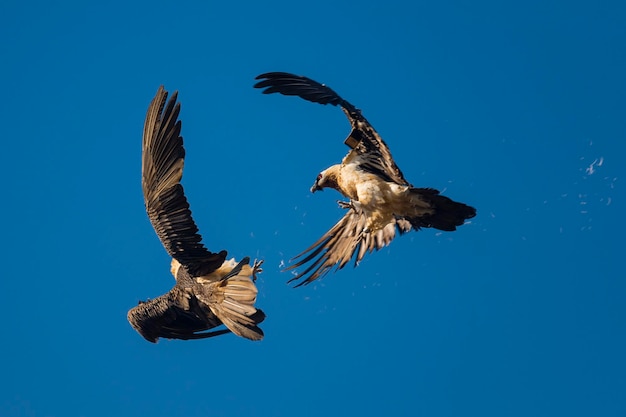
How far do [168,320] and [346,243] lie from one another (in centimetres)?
225

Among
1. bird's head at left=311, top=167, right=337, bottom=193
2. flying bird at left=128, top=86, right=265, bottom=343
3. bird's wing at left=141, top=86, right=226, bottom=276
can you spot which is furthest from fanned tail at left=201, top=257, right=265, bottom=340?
bird's head at left=311, top=167, right=337, bottom=193

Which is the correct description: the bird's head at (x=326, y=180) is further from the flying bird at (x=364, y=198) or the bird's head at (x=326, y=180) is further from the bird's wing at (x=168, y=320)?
the bird's wing at (x=168, y=320)

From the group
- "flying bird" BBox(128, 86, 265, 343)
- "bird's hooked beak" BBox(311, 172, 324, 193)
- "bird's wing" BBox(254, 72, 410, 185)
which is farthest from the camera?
"bird's hooked beak" BBox(311, 172, 324, 193)

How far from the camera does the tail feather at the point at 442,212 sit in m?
15.8

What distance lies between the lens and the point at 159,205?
16.2 metres

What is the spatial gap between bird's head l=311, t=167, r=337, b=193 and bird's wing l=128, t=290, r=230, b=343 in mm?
1991

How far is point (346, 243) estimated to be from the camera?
17344 mm

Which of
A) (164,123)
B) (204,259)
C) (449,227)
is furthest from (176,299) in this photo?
(449,227)

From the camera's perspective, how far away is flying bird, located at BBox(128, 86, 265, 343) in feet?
52.7

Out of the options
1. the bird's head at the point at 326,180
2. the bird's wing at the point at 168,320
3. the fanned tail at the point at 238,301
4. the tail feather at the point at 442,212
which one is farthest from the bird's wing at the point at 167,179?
the tail feather at the point at 442,212

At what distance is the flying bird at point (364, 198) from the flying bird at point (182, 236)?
0.99 metres

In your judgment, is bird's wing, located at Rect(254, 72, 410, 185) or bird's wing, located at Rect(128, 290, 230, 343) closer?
bird's wing, located at Rect(254, 72, 410, 185)

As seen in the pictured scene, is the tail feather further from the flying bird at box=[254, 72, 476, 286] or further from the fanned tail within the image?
the fanned tail

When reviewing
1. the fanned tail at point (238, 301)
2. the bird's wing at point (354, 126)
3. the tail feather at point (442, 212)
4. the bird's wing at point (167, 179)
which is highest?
the bird's wing at point (354, 126)
